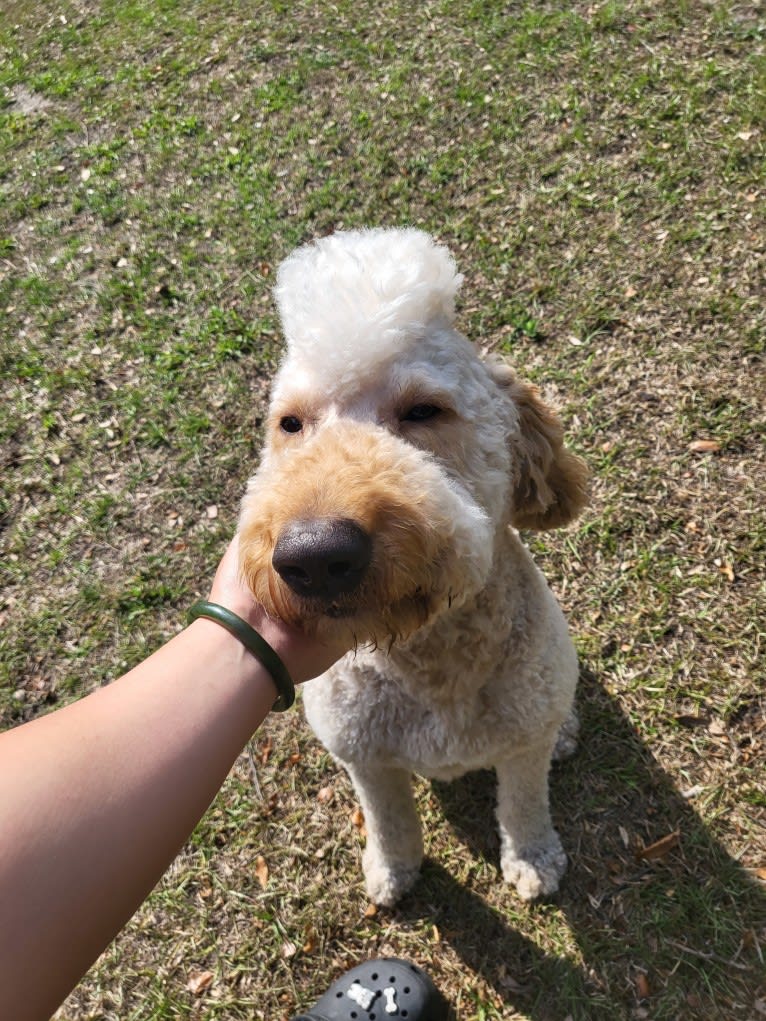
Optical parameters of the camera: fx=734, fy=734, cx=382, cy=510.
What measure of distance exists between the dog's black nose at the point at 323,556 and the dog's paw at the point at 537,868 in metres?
1.76

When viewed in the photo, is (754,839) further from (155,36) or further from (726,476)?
(155,36)

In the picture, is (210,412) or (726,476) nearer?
(726,476)

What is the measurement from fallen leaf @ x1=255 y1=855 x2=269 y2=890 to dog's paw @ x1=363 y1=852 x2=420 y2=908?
45 centimetres

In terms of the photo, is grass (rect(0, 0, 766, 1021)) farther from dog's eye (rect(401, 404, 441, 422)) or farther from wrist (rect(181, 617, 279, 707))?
dog's eye (rect(401, 404, 441, 422))

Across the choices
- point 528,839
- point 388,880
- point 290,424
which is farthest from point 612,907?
point 290,424

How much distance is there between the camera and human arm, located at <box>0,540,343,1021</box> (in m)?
1.25

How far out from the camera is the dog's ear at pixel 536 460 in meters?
2.11

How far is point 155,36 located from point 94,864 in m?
7.75

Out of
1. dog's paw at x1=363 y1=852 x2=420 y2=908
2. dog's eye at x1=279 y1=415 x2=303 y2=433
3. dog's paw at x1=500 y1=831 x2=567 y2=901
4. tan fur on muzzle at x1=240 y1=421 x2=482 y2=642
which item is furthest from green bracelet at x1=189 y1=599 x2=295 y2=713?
dog's paw at x1=500 y1=831 x2=567 y2=901

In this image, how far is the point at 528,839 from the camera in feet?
8.79

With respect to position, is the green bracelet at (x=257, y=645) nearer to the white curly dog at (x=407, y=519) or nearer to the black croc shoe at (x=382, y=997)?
the white curly dog at (x=407, y=519)

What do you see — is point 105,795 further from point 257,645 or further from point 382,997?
point 382,997

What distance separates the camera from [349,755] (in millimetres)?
2250

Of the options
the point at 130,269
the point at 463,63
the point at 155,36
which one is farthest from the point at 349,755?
the point at 155,36
